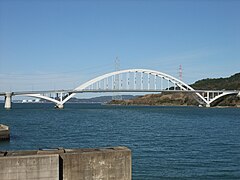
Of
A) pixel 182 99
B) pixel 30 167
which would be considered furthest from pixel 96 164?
pixel 182 99

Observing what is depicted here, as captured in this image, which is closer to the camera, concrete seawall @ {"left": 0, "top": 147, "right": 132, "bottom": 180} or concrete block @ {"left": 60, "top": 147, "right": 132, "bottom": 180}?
concrete seawall @ {"left": 0, "top": 147, "right": 132, "bottom": 180}

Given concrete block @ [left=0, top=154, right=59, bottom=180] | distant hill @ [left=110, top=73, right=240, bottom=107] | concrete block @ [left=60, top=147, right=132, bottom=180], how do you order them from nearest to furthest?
concrete block @ [left=0, top=154, right=59, bottom=180], concrete block @ [left=60, top=147, right=132, bottom=180], distant hill @ [left=110, top=73, right=240, bottom=107]

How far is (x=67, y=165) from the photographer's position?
7.75 m

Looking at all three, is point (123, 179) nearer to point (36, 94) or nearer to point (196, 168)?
point (196, 168)

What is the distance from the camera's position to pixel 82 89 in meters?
96.6

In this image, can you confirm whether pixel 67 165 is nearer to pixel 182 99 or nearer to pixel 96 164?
pixel 96 164

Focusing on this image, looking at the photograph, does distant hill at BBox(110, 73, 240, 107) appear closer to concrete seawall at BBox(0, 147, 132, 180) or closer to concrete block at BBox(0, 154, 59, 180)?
concrete seawall at BBox(0, 147, 132, 180)

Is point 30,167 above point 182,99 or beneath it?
beneath

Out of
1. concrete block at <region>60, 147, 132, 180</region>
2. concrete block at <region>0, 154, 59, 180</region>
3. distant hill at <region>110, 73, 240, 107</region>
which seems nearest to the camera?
concrete block at <region>0, 154, 59, 180</region>

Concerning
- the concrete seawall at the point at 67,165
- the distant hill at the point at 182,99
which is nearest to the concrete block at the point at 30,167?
the concrete seawall at the point at 67,165

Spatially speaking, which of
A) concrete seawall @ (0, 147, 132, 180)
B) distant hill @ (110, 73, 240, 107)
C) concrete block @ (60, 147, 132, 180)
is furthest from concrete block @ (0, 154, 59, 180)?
distant hill @ (110, 73, 240, 107)

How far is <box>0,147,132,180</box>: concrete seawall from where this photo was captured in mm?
7160

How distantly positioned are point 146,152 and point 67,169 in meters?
11.8

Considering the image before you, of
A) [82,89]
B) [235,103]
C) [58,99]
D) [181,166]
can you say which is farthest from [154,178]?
[235,103]
